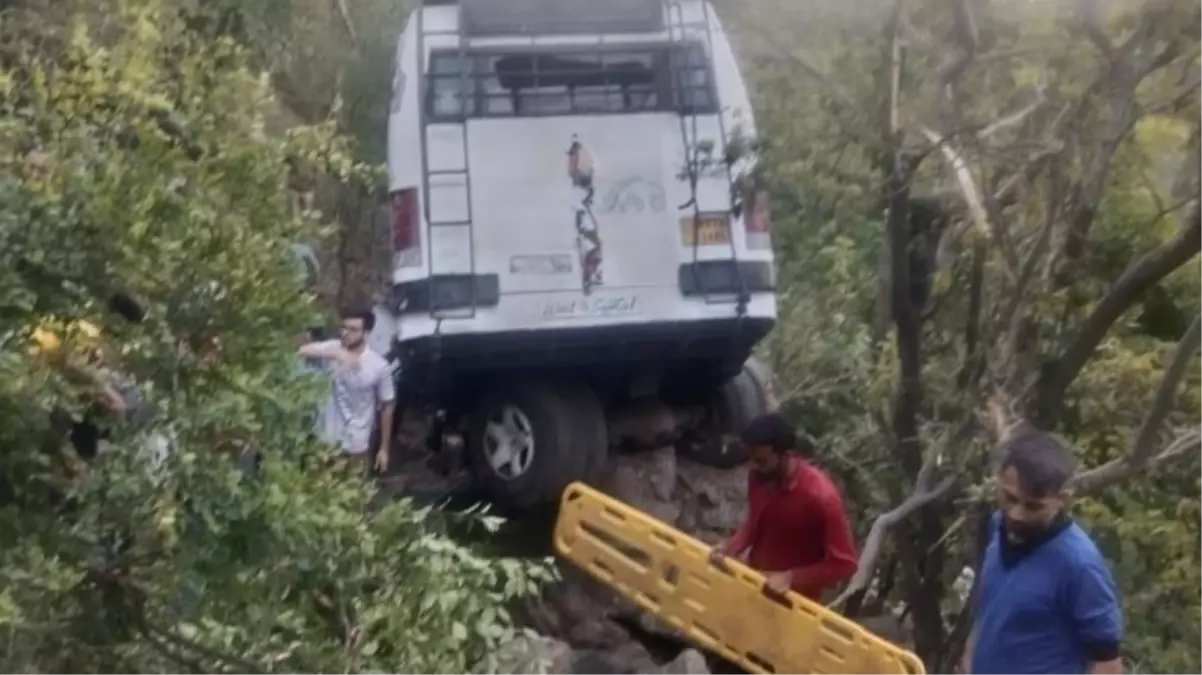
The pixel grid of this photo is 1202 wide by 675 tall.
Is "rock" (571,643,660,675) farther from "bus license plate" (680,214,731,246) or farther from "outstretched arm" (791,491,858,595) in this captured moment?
"bus license plate" (680,214,731,246)

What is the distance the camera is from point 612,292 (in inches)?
316

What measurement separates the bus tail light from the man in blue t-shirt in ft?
14.0

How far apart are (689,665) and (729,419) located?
225cm

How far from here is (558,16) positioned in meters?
8.20

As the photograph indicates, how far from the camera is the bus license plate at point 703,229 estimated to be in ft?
26.5

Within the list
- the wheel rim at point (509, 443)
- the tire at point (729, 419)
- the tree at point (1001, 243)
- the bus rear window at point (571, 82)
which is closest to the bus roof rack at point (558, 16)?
the bus rear window at point (571, 82)

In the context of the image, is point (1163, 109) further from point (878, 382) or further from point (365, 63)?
point (365, 63)

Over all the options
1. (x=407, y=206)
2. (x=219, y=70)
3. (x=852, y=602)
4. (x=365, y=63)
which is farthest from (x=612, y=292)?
(x=365, y=63)

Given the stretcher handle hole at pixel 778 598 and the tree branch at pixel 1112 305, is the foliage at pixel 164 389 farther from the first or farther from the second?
the tree branch at pixel 1112 305

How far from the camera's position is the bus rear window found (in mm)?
7941

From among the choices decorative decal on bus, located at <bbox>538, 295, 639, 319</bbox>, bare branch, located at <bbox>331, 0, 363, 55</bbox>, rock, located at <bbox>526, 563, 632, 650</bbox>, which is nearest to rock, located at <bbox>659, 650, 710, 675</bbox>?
rock, located at <bbox>526, 563, 632, 650</bbox>

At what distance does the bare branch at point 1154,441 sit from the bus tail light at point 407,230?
336cm

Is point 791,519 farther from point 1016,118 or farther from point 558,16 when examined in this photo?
point 558,16

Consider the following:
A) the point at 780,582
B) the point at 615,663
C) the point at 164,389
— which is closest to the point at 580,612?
the point at 615,663
